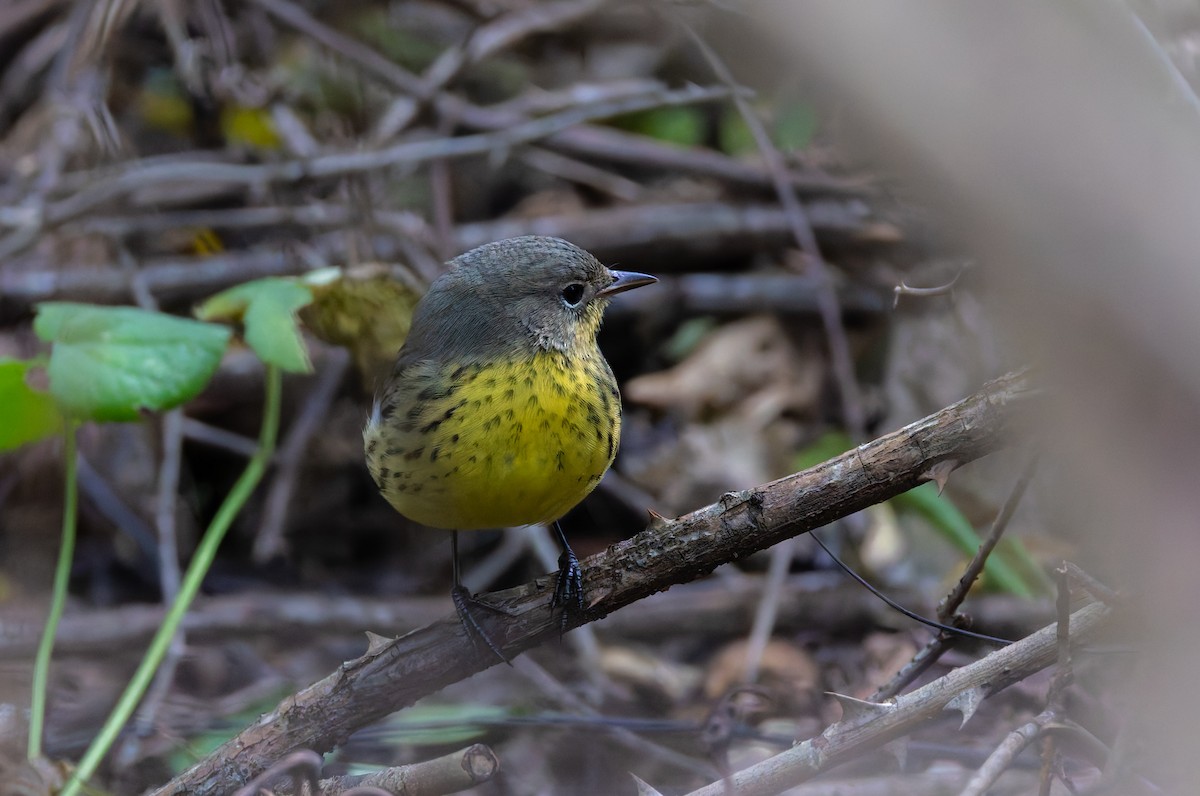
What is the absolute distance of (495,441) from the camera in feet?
9.30

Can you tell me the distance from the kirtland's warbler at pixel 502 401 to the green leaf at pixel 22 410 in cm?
99

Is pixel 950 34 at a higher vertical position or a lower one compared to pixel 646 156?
higher

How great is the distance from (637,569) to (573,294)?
113 centimetres

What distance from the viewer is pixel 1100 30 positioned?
44.8 inches

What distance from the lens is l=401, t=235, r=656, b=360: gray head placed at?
3150mm

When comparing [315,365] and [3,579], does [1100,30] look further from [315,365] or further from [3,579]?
[3,579]

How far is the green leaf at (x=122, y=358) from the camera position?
3197mm

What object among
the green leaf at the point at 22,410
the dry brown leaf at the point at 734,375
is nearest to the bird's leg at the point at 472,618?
the green leaf at the point at 22,410

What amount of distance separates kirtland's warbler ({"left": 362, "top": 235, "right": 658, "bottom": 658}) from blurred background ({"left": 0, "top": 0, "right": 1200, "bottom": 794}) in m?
0.76

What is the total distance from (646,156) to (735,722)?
12.0 ft

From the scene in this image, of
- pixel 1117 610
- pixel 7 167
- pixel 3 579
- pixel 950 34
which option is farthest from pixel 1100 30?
pixel 7 167

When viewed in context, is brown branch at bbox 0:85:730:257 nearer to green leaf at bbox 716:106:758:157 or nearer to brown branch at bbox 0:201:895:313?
brown branch at bbox 0:201:895:313

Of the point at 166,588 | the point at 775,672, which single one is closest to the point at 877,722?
the point at 775,672

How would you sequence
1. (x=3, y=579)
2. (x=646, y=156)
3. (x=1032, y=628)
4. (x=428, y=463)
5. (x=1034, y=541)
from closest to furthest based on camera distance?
(x=428, y=463), (x=1032, y=628), (x=1034, y=541), (x=3, y=579), (x=646, y=156)
